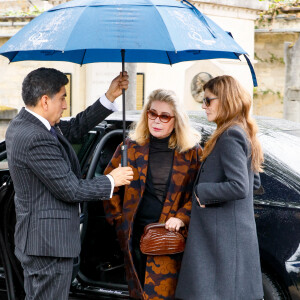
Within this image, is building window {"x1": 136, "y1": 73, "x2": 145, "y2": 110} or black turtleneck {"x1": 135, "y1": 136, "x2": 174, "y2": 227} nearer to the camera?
black turtleneck {"x1": 135, "y1": 136, "x2": 174, "y2": 227}

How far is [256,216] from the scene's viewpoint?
3803 millimetres

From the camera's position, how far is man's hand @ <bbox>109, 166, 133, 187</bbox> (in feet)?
11.2

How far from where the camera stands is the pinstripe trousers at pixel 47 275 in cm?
329

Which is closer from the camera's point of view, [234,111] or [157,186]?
[234,111]

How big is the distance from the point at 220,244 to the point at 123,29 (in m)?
1.26

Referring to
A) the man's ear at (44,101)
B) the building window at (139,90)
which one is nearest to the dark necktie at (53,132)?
the man's ear at (44,101)

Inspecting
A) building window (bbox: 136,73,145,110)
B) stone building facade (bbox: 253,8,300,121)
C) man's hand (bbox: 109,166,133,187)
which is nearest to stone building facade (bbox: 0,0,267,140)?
building window (bbox: 136,73,145,110)

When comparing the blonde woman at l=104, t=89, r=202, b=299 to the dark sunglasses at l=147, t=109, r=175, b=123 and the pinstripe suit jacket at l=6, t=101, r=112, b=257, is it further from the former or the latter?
the pinstripe suit jacket at l=6, t=101, r=112, b=257

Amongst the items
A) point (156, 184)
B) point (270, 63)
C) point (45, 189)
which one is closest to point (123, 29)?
point (45, 189)

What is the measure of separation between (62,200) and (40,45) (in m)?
0.81

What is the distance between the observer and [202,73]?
12.4 meters

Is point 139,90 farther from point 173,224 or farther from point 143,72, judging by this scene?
point 173,224

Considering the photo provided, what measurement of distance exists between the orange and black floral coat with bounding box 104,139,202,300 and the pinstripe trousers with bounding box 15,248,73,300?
0.49 meters

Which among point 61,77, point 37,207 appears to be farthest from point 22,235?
point 61,77
